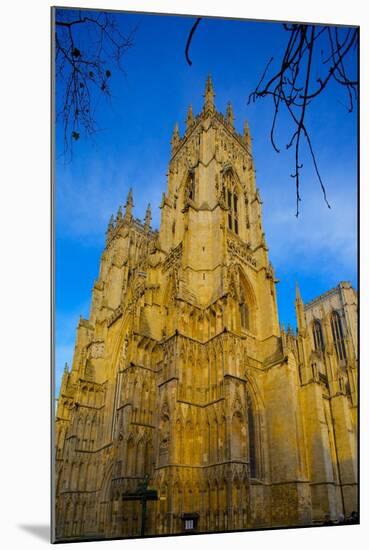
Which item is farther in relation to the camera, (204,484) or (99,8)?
(204,484)

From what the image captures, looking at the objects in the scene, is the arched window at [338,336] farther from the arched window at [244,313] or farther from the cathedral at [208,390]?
the arched window at [244,313]

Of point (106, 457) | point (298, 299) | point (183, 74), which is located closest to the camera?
point (183, 74)

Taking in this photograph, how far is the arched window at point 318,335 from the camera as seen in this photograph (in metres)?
19.7

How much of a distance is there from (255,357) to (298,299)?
2.81 m

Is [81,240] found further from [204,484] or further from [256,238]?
[256,238]

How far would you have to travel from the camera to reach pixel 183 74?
11.3 metres

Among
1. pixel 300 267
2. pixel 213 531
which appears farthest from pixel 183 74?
pixel 213 531

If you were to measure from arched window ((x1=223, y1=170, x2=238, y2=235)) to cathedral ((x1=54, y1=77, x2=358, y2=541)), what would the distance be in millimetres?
97

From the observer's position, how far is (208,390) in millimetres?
12594

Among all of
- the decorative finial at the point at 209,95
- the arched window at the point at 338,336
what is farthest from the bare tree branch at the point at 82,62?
the arched window at the point at 338,336

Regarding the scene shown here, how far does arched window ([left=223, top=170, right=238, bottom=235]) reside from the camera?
1953 cm

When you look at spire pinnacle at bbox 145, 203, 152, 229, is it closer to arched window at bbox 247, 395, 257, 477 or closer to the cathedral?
the cathedral

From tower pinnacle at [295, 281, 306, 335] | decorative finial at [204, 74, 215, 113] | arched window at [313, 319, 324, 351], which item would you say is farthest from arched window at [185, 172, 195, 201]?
arched window at [313, 319, 324, 351]

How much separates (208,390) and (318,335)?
9.37m
